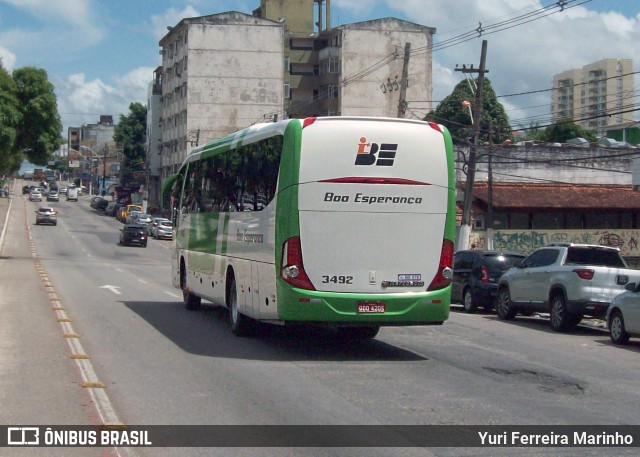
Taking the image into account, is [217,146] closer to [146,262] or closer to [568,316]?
[568,316]

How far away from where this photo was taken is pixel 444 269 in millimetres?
13609

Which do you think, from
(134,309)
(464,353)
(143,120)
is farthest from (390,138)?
(143,120)

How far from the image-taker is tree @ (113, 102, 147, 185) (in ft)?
386

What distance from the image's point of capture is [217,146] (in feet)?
57.9

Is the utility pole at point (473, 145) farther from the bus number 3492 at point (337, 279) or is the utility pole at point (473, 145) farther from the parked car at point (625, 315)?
the bus number 3492 at point (337, 279)

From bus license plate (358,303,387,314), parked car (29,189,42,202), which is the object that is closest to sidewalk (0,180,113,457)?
bus license plate (358,303,387,314)

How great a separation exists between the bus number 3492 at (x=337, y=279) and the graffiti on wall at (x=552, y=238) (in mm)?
35056

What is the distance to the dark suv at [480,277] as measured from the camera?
24125mm

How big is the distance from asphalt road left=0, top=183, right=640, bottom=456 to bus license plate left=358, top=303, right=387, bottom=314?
75 centimetres

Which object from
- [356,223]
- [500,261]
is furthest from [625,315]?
[500,261]

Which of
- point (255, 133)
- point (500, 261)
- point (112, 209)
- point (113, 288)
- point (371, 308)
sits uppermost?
point (255, 133)

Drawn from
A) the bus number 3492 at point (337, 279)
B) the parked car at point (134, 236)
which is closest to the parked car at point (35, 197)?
the parked car at point (134, 236)

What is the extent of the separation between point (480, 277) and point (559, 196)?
30068 millimetres

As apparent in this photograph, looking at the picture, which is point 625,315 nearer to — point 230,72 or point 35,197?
point 230,72
